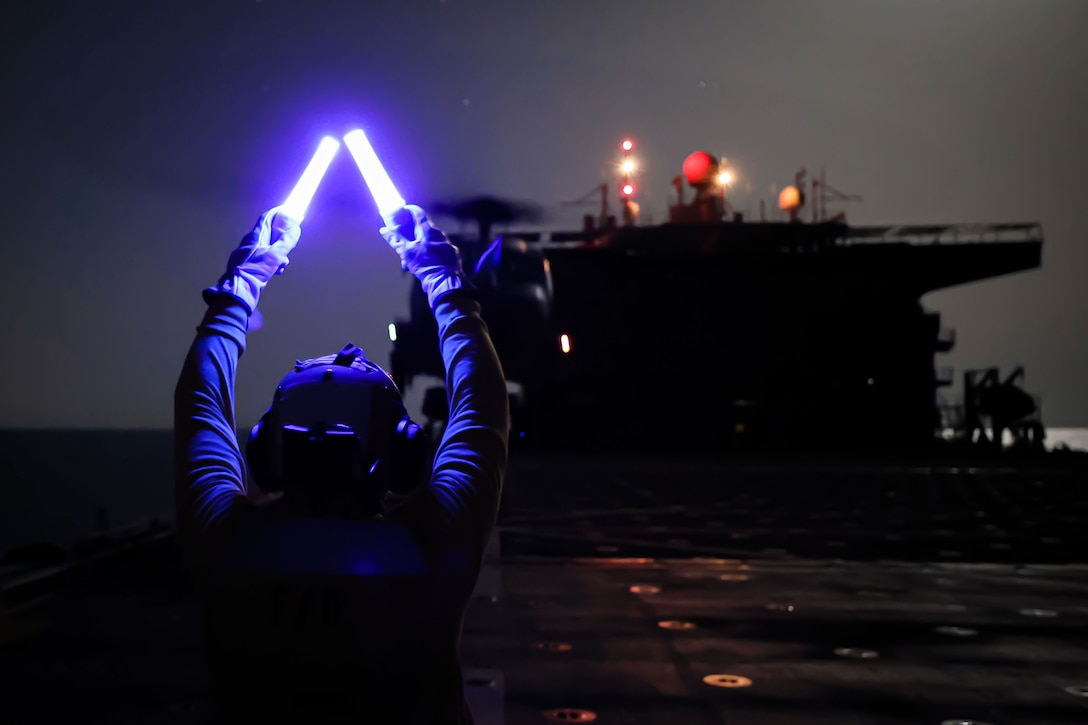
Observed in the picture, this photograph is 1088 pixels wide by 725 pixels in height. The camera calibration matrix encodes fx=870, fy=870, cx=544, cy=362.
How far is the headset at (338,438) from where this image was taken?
2641 mm

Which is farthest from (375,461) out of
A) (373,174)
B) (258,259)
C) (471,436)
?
(373,174)

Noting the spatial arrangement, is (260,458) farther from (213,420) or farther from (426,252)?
(426,252)

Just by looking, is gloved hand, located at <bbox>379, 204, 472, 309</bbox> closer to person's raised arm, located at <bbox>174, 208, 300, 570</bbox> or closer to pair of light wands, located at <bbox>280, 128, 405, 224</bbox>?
pair of light wands, located at <bbox>280, 128, 405, 224</bbox>

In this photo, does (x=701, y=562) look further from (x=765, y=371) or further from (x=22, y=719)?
(x=765, y=371)

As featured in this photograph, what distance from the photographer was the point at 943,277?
36.0 m

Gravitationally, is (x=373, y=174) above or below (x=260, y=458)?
above

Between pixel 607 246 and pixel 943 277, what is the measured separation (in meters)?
14.3

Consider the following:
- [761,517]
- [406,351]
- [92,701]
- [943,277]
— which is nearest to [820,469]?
[761,517]

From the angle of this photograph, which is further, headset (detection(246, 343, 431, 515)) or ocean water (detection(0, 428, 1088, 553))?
ocean water (detection(0, 428, 1088, 553))

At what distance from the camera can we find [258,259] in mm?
3176

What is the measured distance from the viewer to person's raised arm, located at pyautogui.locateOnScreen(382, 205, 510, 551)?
A: 8.71 ft

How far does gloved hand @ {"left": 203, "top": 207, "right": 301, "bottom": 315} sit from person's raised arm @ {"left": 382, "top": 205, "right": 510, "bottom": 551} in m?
0.56

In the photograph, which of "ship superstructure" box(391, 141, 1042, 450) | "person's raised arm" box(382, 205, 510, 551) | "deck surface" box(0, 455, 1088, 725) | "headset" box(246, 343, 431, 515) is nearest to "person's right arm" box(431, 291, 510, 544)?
"person's raised arm" box(382, 205, 510, 551)

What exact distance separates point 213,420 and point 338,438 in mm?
458
